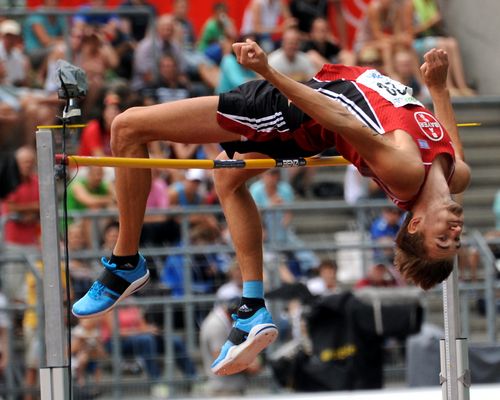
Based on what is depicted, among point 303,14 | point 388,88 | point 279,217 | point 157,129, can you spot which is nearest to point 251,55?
point 388,88

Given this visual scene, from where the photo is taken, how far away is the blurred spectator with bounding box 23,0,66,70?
12.8 meters

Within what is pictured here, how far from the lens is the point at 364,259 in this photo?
34.5ft

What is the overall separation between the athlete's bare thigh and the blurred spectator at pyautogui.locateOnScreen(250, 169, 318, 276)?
3.84 m

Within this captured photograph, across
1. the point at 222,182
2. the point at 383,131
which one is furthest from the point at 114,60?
the point at 383,131

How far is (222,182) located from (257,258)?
424mm

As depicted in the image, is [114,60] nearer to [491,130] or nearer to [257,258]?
[491,130]

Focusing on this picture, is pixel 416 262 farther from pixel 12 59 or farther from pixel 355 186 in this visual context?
pixel 12 59

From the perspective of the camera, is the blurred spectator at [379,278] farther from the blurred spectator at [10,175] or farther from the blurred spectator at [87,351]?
the blurred spectator at [10,175]

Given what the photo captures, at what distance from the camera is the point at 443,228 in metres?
5.77

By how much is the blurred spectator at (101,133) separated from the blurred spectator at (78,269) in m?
0.89

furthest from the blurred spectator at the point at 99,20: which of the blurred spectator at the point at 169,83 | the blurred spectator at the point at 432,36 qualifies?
the blurred spectator at the point at 432,36

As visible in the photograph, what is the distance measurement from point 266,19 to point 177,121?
7927 millimetres

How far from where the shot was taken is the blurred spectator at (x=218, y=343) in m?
9.92

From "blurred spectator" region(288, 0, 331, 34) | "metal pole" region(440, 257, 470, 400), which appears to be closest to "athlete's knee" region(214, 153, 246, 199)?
"metal pole" region(440, 257, 470, 400)
